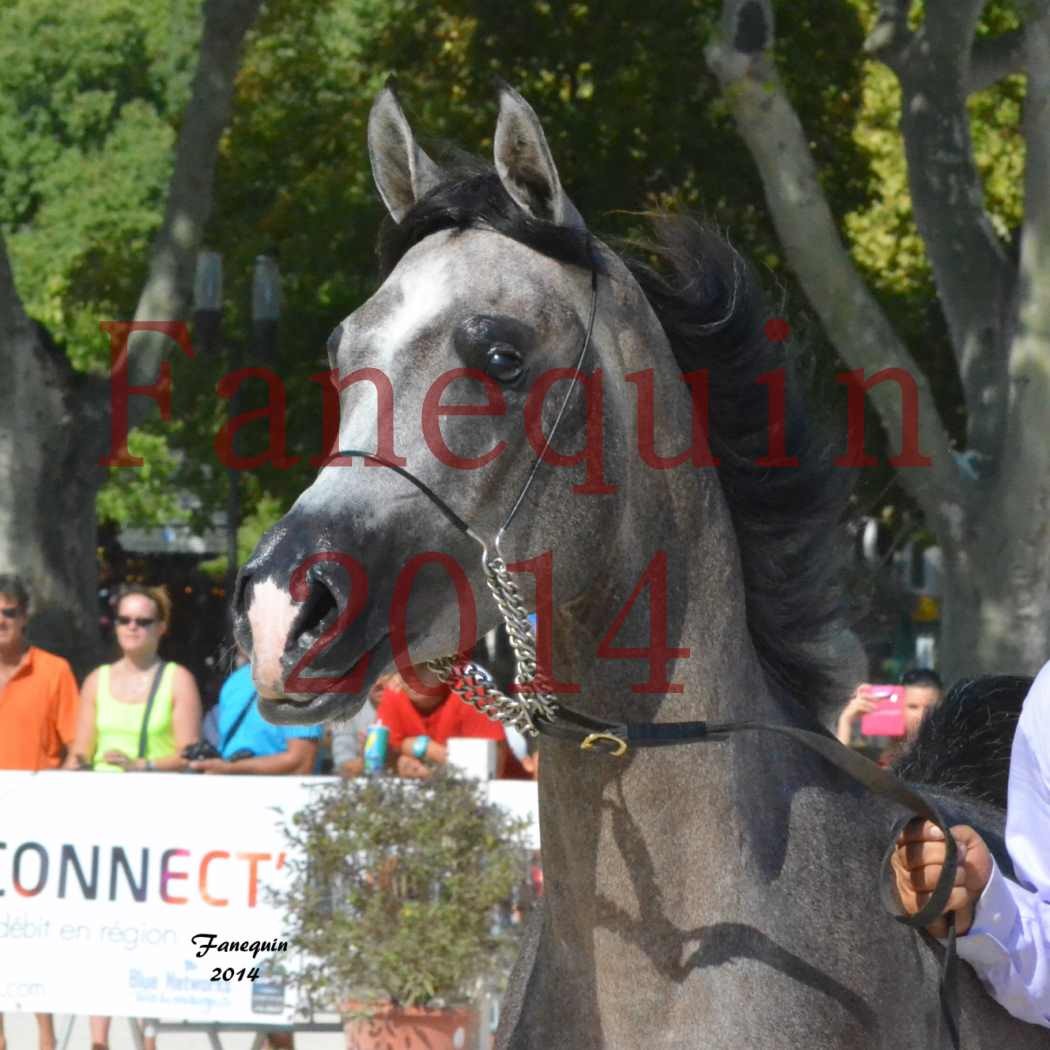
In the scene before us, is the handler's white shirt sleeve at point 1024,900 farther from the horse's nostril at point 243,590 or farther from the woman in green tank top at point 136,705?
the woman in green tank top at point 136,705

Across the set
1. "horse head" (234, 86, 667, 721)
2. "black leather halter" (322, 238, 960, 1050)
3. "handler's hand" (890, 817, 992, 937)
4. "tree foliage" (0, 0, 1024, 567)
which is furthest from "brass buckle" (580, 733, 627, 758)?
"tree foliage" (0, 0, 1024, 567)

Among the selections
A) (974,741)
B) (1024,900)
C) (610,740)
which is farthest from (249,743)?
(1024,900)

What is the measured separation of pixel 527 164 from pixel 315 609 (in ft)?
2.79

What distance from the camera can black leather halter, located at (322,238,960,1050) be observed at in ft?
9.40

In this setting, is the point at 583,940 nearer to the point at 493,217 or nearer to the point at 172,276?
the point at 493,217

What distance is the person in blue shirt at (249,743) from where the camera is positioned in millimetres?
8133

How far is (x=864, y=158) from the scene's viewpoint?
21031 millimetres

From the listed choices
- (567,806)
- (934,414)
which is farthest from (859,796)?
(934,414)

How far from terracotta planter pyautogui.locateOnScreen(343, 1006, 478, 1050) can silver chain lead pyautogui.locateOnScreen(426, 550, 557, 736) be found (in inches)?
158

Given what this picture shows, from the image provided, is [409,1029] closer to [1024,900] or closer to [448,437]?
[1024,900]

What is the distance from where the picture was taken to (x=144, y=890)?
7.76 m

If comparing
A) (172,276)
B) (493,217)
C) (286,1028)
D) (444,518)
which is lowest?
(286,1028)

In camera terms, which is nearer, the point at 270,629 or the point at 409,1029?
the point at 270,629

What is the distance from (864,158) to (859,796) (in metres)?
18.7
